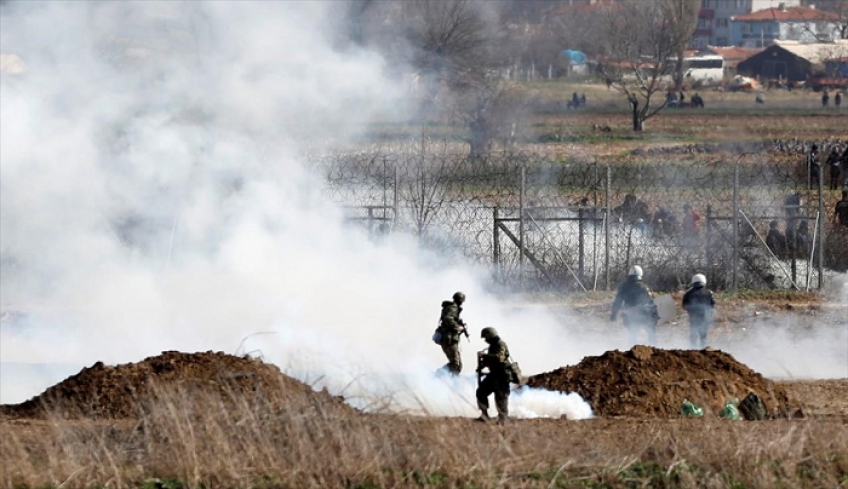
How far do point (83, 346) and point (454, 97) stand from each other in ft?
58.0

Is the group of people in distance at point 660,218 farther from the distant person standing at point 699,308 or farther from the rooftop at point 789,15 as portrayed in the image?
the rooftop at point 789,15

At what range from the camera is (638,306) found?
62.2 ft

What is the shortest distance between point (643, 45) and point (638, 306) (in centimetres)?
3102

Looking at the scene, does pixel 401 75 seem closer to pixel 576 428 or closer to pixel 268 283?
pixel 268 283

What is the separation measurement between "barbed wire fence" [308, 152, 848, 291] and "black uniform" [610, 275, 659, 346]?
339 cm

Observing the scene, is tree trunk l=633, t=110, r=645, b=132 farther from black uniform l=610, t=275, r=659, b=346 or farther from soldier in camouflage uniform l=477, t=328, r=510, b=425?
soldier in camouflage uniform l=477, t=328, r=510, b=425

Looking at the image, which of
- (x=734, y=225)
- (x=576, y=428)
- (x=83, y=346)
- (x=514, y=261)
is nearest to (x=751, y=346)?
(x=734, y=225)

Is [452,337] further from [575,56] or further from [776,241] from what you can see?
[575,56]

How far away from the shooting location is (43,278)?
72.6 feet

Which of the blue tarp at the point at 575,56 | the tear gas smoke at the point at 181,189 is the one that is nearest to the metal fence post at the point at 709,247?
the tear gas smoke at the point at 181,189

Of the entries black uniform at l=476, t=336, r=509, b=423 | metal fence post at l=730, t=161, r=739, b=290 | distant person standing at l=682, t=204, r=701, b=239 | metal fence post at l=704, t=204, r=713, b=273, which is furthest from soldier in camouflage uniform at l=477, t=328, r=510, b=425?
distant person standing at l=682, t=204, r=701, b=239

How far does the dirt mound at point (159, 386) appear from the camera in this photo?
42.9ft

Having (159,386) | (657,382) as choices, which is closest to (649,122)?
(657,382)

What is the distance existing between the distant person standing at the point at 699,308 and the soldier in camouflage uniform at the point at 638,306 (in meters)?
0.46
